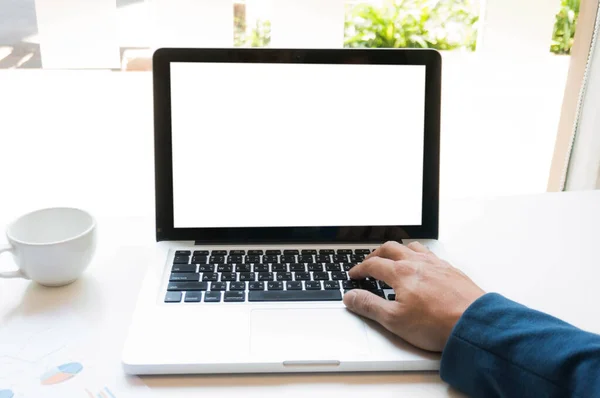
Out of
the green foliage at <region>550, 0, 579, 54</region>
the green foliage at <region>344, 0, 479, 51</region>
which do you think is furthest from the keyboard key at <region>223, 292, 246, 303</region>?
the green foliage at <region>550, 0, 579, 54</region>

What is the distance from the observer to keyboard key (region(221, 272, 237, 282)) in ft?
2.18

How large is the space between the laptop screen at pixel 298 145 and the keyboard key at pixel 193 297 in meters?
0.13

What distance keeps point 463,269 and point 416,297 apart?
189 mm

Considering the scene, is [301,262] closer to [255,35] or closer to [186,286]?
[186,286]

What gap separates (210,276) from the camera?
0.67 meters

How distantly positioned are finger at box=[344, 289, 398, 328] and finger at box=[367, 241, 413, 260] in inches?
3.1

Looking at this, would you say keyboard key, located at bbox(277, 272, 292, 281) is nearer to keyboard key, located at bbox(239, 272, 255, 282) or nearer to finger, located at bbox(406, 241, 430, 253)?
keyboard key, located at bbox(239, 272, 255, 282)

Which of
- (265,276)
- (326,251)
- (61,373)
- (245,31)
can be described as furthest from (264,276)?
(245,31)

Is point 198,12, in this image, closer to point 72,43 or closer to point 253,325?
point 72,43

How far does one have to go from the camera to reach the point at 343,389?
0.52 m

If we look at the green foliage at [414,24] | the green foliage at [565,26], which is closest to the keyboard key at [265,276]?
the green foliage at [414,24]

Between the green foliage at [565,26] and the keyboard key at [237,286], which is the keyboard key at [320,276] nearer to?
the keyboard key at [237,286]

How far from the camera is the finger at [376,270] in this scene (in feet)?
2.06

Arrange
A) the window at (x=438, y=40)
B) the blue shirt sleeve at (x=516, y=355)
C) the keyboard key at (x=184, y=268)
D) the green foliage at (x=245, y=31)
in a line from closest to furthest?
the blue shirt sleeve at (x=516, y=355) → the keyboard key at (x=184, y=268) → the window at (x=438, y=40) → the green foliage at (x=245, y=31)
